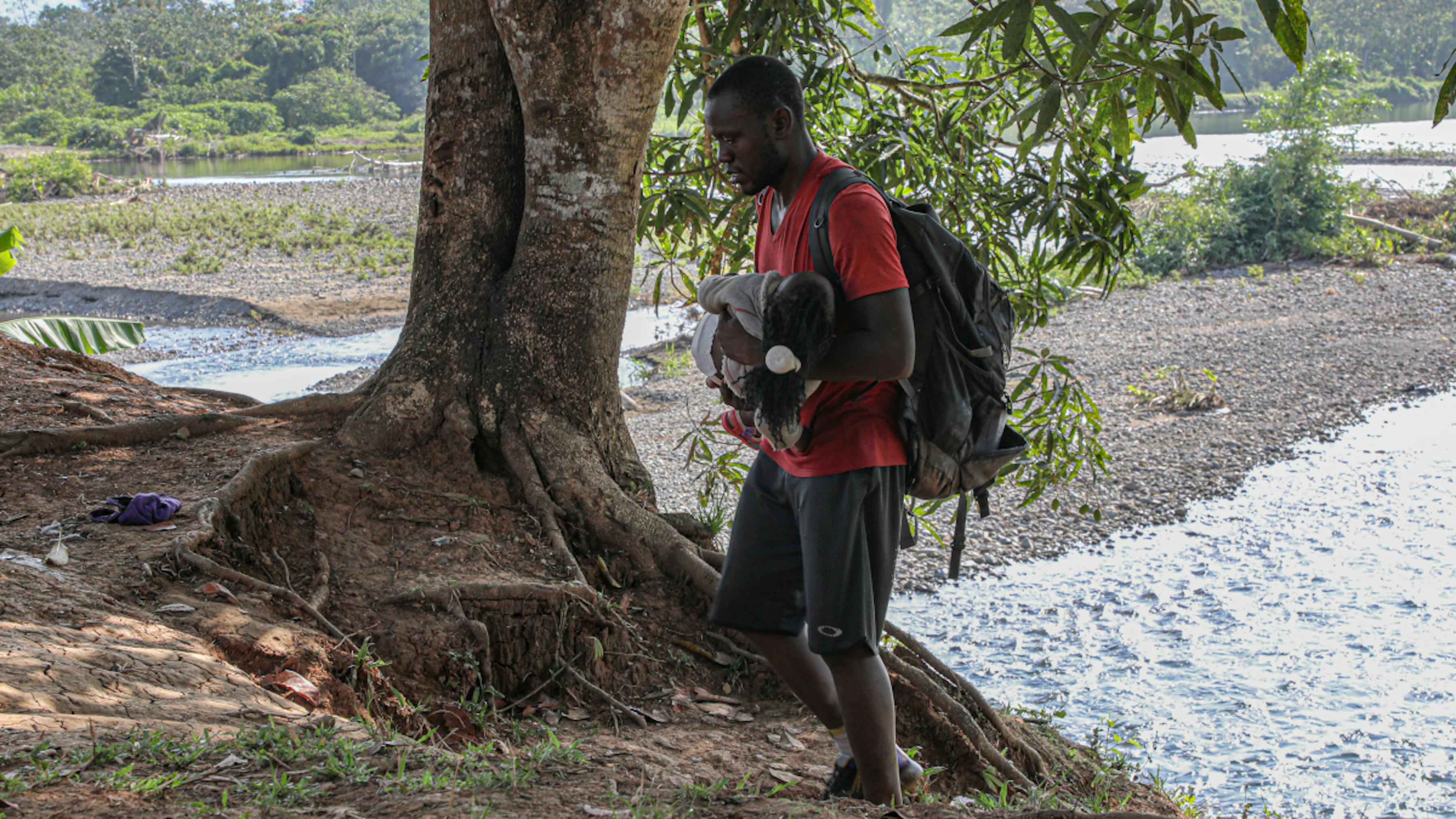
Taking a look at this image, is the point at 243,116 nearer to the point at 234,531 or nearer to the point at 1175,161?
the point at 1175,161

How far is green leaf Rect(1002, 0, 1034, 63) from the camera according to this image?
209 centimetres

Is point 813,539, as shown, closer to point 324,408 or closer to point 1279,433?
point 324,408

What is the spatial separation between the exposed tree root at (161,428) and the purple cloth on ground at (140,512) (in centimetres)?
66

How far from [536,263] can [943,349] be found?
5.96 feet

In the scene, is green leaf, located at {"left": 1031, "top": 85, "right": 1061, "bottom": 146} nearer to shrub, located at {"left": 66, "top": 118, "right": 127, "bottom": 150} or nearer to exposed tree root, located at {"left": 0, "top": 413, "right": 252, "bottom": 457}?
exposed tree root, located at {"left": 0, "top": 413, "right": 252, "bottom": 457}

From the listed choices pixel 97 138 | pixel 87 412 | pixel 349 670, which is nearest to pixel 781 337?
pixel 349 670

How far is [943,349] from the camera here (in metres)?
2.20

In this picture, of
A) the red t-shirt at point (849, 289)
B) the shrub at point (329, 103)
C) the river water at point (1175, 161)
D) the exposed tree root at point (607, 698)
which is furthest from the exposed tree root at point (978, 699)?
the shrub at point (329, 103)

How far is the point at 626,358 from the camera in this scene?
46.3ft

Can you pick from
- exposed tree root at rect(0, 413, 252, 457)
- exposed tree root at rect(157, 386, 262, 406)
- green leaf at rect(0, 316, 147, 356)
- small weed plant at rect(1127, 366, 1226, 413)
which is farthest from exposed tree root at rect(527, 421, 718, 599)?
small weed plant at rect(1127, 366, 1226, 413)

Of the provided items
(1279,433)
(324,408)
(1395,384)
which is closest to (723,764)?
(324,408)

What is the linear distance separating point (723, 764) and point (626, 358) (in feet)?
38.1

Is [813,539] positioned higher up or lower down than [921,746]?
higher up

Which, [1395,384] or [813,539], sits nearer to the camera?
A: [813,539]
